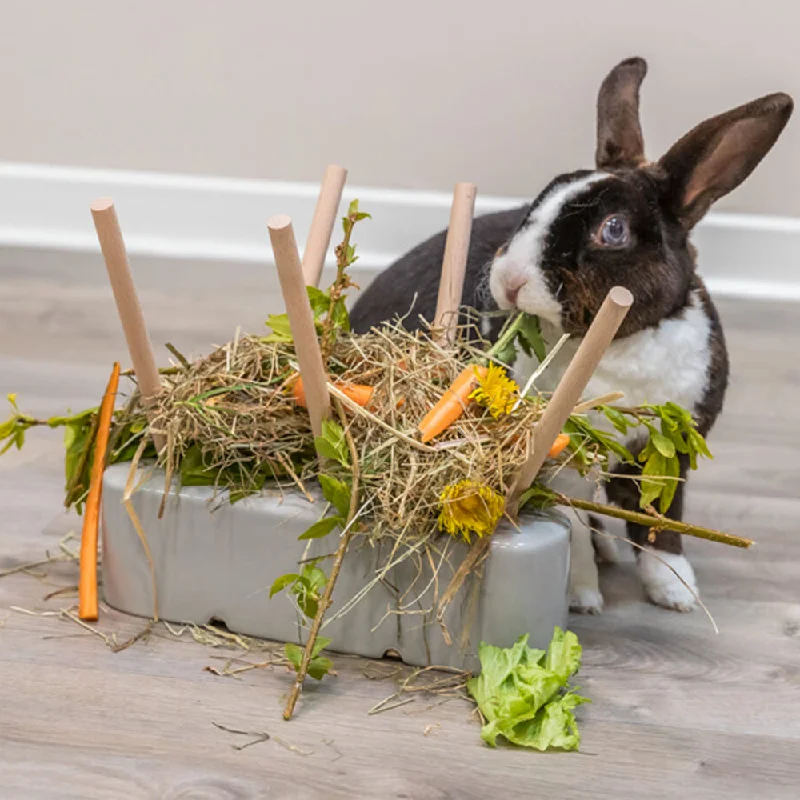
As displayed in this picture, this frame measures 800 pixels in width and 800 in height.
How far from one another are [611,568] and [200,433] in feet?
1.68

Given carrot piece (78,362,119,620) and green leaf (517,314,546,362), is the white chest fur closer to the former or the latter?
green leaf (517,314,546,362)

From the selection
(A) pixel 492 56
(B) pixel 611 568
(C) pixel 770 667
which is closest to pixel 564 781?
(C) pixel 770 667

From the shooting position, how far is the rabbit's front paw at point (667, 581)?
1.17 metres

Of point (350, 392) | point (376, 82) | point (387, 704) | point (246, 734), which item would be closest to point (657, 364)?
point (350, 392)

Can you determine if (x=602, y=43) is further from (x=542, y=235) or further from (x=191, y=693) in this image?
(x=191, y=693)

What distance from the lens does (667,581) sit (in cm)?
118

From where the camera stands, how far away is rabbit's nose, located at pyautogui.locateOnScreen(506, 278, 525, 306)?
1.07 m

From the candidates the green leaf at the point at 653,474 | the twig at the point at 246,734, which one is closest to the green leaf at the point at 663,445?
the green leaf at the point at 653,474

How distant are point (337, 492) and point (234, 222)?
5.23ft

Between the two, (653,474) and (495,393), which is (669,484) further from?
(495,393)

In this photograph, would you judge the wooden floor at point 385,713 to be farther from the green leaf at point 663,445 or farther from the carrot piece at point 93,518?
the green leaf at point 663,445

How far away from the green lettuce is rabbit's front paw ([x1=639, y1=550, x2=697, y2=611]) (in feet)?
0.75

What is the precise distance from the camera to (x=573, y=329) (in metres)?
1.09

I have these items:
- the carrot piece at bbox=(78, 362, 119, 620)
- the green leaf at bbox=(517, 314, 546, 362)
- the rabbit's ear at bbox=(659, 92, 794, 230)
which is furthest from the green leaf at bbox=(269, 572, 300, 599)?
the rabbit's ear at bbox=(659, 92, 794, 230)
